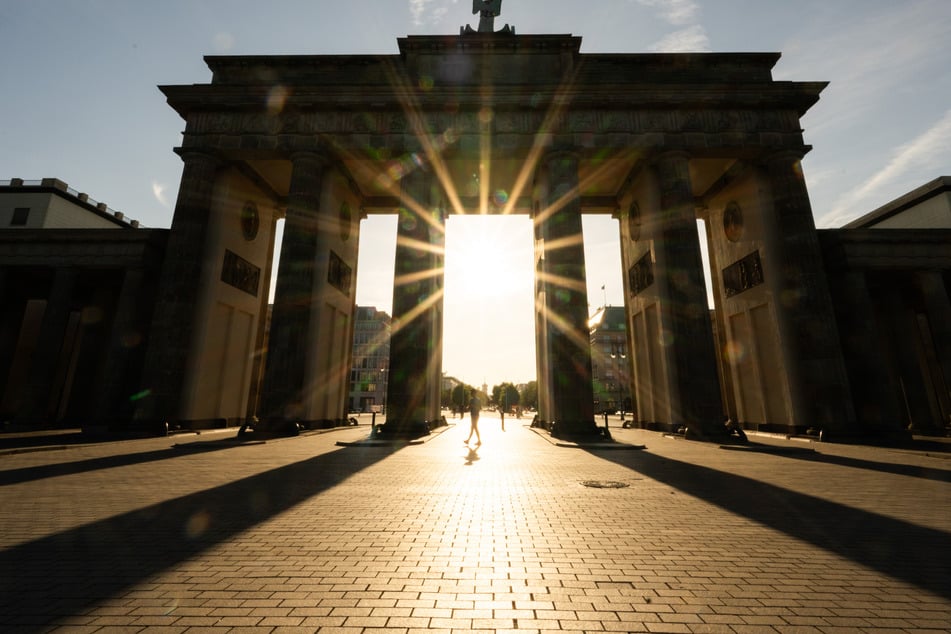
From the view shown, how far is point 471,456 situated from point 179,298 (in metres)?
16.9

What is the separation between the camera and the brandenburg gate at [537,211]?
757 inches

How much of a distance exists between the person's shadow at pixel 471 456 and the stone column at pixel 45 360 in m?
24.7

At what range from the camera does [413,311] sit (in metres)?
20.0

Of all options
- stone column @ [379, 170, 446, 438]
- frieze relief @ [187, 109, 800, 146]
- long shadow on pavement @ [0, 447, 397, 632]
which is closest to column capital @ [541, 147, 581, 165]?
frieze relief @ [187, 109, 800, 146]

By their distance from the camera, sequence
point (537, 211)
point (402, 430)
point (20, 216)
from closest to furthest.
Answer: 1. point (402, 430)
2. point (537, 211)
3. point (20, 216)

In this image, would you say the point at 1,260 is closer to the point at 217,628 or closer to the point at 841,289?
the point at 217,628

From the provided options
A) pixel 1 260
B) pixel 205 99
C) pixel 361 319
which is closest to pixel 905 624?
pixel 205 99

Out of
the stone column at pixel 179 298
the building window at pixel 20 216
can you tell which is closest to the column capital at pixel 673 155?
the stone column at pixel 179 298

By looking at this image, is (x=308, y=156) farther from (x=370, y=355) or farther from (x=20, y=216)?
(x=370, y=355)

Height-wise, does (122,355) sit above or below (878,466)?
above

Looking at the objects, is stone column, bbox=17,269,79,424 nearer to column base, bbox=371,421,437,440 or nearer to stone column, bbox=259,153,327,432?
stone column, bbox=259,153,327,432

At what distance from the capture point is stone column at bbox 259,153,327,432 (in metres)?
19.1

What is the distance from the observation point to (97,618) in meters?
2.97

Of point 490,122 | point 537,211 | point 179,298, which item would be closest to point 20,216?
point 179,298
